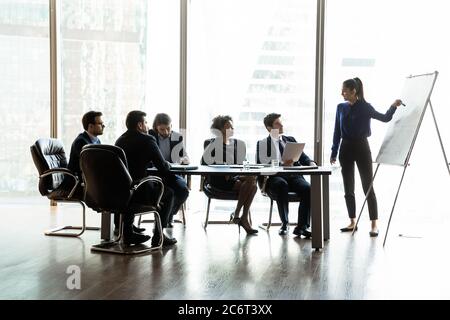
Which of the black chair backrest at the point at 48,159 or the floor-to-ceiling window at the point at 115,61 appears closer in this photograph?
the black chair backrest at the point at 48,159

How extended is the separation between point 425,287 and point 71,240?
332 centimetres

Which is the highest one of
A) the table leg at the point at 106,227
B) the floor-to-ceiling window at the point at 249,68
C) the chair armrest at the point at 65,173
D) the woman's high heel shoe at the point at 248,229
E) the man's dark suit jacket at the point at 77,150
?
the floor-to-ceiling window at the point at 249,68

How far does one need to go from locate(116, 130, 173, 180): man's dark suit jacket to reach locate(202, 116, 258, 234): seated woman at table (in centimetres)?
117

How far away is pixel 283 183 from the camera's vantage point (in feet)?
20.7

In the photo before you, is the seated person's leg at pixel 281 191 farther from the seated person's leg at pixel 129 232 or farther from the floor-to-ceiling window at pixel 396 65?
the floor-to-ceiling window at pixel 396 65

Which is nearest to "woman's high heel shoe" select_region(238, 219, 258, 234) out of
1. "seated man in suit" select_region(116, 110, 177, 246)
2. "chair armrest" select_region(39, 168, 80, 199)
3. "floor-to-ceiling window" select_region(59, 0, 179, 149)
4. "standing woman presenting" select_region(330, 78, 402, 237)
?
"standing woman presenting" select_region(330, 78, 402, 237)

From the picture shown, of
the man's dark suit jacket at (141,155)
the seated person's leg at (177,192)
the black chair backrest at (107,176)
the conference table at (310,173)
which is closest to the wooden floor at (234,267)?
the conference table at (310,173)

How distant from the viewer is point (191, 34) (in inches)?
317

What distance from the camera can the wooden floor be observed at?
13.3 feet

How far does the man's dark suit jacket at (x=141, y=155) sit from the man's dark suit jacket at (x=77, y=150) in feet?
2.70

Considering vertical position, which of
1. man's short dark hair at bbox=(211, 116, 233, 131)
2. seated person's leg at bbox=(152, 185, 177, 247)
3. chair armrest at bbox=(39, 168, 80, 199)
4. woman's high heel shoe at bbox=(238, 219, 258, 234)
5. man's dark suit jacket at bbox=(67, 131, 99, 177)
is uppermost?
man's short dark hair at bbox=(211, 116, 233, 131)

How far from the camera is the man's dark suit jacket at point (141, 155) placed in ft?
17.6

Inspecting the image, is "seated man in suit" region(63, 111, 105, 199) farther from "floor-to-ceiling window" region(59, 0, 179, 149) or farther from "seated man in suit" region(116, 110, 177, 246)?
"floor-to-ceiling window" region(59, 0, 179, 149)
